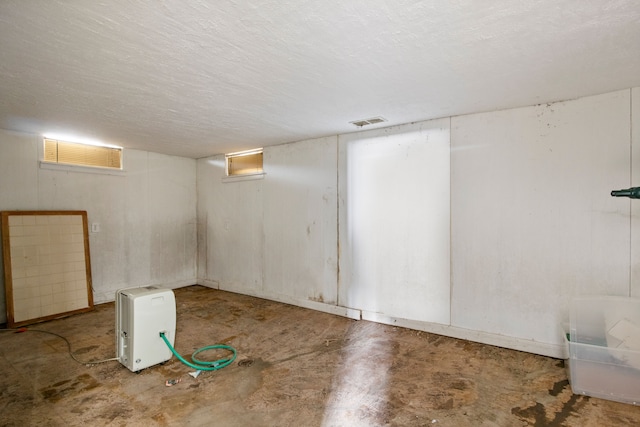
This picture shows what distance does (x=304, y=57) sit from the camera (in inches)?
84.5

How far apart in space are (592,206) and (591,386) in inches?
59.9

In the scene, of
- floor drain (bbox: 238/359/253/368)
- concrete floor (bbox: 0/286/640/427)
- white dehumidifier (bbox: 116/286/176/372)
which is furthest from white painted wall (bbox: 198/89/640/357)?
white dehumidifier (bbox: 116/286/176/372)

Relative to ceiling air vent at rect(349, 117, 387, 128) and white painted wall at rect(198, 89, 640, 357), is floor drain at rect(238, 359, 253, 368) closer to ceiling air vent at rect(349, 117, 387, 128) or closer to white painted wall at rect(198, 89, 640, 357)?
white painted wall at rect(198, 89, 640, 357)

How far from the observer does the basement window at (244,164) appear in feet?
17.7

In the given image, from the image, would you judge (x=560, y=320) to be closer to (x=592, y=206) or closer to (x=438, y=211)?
(x=592, y=206)

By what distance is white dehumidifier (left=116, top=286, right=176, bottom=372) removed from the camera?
2707 millimetres

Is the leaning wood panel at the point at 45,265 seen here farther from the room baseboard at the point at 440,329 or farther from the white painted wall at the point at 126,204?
the room baseboard at the point at 440,329

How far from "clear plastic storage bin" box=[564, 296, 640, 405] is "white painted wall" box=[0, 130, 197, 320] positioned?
581 centimetres

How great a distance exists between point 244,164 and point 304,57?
12.1ft

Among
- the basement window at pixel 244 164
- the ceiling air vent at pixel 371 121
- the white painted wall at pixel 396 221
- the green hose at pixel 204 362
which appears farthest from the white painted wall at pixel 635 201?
the basement window at pixel 244 164

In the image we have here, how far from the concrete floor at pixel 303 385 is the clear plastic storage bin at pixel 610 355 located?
97mm

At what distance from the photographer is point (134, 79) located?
2.52 m

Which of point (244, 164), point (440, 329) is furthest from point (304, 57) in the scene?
point (244, 164)

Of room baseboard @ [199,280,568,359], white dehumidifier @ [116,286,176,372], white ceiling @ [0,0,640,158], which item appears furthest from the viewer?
room baseboard @ [199,280,568,359]
